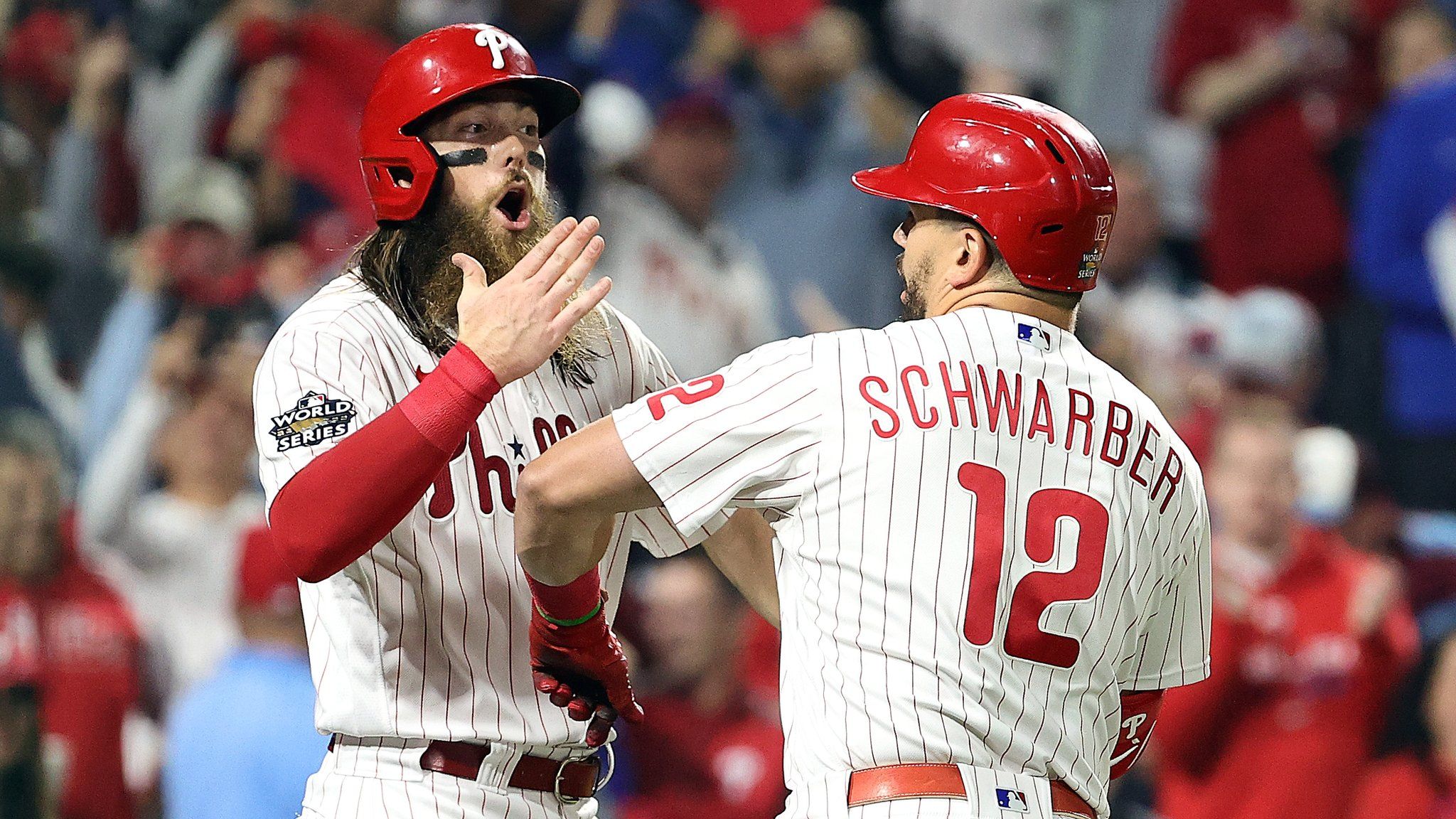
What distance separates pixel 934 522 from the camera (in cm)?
262

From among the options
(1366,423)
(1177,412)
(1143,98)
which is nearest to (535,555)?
(1177,412)

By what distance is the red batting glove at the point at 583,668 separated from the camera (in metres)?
3.02


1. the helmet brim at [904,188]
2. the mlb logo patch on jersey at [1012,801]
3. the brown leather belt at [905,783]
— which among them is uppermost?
the helmet brim at [904,188]

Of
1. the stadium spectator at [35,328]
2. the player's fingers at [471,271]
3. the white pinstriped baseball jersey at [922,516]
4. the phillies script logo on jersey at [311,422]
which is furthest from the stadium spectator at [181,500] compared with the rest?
the white pinstriped baseball jersey at [922,516]

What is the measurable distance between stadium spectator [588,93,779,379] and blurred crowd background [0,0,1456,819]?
16mm

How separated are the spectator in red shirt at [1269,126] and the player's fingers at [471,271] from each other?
5.67m

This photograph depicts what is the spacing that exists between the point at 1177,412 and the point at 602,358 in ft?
14.4

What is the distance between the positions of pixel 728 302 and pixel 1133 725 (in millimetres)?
4202

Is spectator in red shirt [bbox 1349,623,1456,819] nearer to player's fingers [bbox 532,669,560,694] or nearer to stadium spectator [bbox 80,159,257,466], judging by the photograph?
player's fingers [bbox 532,669,560,694]

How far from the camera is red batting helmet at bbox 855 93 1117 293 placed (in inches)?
109

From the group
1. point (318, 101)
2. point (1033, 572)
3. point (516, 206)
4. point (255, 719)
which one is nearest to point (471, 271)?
point (516, 206)

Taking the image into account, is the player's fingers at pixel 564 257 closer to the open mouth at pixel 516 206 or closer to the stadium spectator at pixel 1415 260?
the open mouth at pixel 516 206

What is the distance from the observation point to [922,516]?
262 cm

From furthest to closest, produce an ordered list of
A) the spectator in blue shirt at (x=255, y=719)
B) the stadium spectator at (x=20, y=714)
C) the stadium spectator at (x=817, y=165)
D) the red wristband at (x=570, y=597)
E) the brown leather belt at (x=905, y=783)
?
the stadium spectator at (x=817, y=165), the stadium spectator at (x=20, y=714), the spectator in blue shirt at (x=255, y=719), the red wristband at (x=570, y=597), the brown leather belt at (x=905, y=783)
